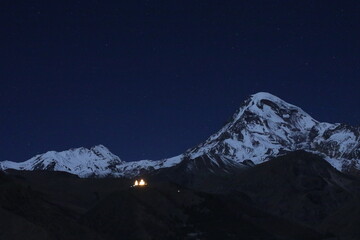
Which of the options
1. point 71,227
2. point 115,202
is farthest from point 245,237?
point 71,227

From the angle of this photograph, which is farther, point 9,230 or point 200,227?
point 200,227

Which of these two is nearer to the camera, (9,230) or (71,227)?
(9,230)

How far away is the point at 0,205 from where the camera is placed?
145 m

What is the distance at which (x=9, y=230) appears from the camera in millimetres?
131375

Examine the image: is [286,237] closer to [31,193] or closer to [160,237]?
[160,237]

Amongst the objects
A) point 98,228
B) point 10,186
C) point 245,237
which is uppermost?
point 10,186

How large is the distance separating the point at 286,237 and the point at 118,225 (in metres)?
56.6

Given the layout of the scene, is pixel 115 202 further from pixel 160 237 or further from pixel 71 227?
pixel 71 227

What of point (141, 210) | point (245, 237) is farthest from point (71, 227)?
point (245, 237)

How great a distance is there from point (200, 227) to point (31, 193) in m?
51.7

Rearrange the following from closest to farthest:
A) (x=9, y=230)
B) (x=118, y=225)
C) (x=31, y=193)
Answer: (x=9, y=230)
(x=31, y=193)
(x=118, y=225)

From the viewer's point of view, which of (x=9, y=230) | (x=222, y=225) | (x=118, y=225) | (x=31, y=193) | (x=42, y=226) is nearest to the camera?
(x=9, y=230)

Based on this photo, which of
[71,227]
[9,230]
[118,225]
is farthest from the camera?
[118,225]

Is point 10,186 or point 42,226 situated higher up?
point 10,186
